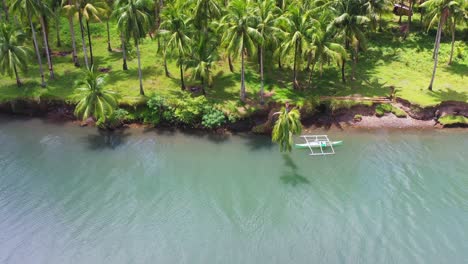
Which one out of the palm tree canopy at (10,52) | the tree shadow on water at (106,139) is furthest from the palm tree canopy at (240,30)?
the palm tree canopy at (10,52)

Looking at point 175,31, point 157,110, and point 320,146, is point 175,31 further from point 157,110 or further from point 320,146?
point 320,146

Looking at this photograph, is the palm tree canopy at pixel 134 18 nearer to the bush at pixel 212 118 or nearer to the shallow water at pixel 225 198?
the shallow water at pixel 225 198

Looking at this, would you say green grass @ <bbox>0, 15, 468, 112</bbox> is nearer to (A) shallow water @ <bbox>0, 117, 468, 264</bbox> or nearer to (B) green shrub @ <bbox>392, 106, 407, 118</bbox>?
(B) green shrub @ <bbox>392, 106, 407, 118</bbox>

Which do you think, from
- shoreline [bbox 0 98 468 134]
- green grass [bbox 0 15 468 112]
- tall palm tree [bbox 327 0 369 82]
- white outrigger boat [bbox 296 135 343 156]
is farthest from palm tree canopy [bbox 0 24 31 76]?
→ tall palm tree [bbox 327 0 369 82]

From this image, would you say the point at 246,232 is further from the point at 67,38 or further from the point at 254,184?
the point at 67,38

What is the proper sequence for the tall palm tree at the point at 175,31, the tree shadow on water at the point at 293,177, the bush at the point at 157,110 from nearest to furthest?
the tree shadow on water at the point at 293,177, the tall palm tree at the point at 175,31, the bush at the point at 157,110

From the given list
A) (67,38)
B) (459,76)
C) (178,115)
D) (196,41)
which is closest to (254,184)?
(178,115)
